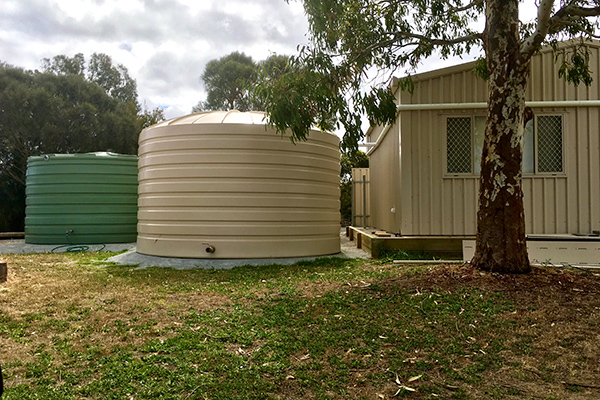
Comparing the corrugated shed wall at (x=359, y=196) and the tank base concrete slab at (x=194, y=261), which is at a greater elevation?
the corrugated shed wall at (x=359, y=196)

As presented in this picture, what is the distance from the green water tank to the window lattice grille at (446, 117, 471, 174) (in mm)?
7794

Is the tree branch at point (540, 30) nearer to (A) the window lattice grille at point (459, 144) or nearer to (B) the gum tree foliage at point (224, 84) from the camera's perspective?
(A) the window lattice grille at point (459, 144)

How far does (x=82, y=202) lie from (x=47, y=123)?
1051 centimetres

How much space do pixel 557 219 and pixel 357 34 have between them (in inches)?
173

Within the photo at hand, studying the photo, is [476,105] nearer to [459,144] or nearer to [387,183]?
[459,144]

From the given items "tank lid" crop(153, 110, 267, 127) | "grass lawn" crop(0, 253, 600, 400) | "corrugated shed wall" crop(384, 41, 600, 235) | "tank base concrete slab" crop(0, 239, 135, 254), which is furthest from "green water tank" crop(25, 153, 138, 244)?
"corrugated shed wall" crop(384, 41, 600, 235)

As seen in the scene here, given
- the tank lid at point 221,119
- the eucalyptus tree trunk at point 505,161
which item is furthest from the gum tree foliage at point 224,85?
the eucalyptus tree trunk at point 505,161

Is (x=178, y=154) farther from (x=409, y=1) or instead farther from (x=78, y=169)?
(x=78, y=169)

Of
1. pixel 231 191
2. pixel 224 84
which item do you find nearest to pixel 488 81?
pixel 231 191

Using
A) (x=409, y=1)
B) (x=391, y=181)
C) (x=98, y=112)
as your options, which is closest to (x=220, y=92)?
(x=98, y=112)

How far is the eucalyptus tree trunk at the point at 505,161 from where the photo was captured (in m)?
4.78

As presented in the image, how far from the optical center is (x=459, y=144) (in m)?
7.33

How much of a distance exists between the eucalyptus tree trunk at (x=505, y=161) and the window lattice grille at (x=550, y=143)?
2.79 metres

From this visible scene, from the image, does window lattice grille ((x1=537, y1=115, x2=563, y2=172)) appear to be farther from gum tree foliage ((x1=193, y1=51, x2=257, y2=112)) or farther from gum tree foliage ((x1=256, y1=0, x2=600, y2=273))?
gum tree foliage ((x1=193, y1=51, x2=257, y2=112))
